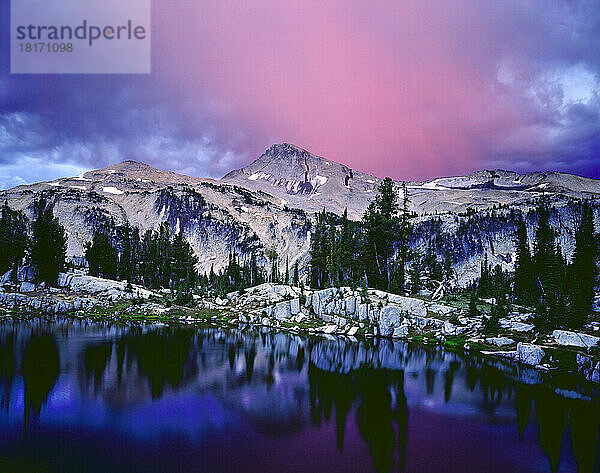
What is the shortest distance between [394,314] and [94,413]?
38.3 m

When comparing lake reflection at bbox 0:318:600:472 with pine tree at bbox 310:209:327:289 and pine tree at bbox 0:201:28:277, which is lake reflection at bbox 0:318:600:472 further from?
pine tree at bbox 0:201:28:277

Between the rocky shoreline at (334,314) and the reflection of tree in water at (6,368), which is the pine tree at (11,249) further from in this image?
the reflection of tree in water at (6,368)

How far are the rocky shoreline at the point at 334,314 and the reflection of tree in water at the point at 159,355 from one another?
54.8 ft

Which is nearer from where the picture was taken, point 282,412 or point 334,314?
point 282,412

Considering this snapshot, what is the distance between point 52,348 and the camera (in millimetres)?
37688

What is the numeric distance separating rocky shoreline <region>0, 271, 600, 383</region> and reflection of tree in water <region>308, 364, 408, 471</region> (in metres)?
13.6

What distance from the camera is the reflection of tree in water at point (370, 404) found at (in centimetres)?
1867

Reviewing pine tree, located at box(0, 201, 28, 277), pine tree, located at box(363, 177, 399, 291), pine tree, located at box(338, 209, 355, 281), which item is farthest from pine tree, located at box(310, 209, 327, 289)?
pine tree, located at box(0, 201, 28, 277)

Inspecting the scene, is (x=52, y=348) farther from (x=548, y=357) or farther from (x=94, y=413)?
(x=548, y=357)

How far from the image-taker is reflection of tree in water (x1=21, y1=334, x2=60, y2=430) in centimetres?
2261

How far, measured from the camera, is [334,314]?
2324 inches

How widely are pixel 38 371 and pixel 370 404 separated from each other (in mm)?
25028

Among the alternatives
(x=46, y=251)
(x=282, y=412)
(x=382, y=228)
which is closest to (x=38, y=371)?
(x=282, y=412)

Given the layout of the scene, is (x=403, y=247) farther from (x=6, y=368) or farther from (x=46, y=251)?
(x=46, y=251)
